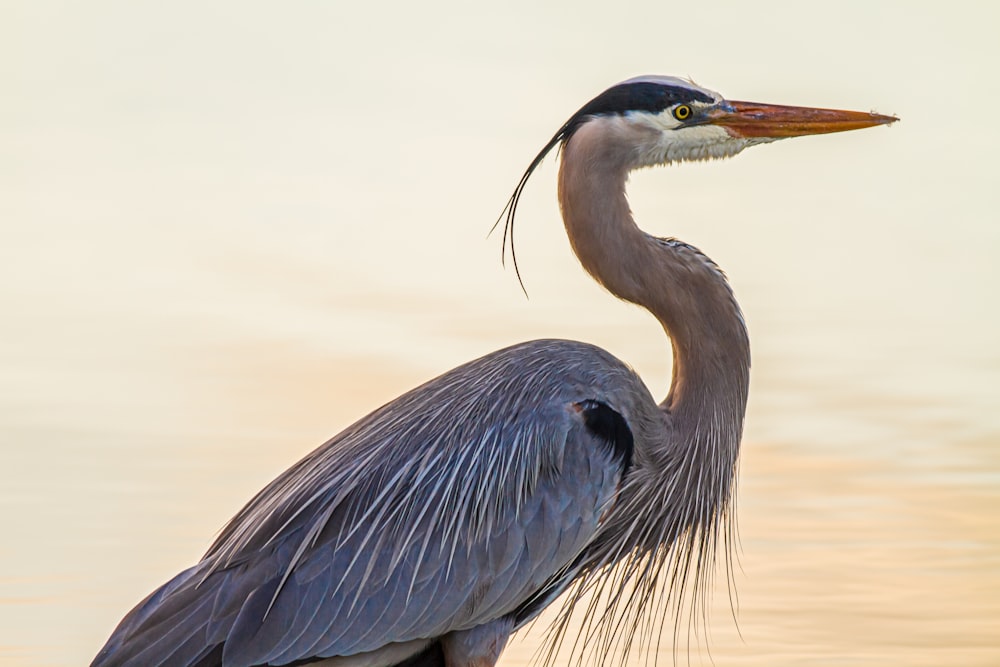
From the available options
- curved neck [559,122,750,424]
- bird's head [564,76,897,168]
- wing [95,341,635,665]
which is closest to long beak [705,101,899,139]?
bird's head [564,76,897,168]

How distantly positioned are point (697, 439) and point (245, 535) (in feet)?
5.09

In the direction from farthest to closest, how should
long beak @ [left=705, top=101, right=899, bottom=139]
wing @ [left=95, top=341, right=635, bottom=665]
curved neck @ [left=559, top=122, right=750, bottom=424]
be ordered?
1. long beak @ [left=705, top=101, right=899, bottom=139]
2. curved neck @ [left=559, top=122, right=750, bottom=424]
3. wing @ [left=95, top=341, right=635, bottom=665]

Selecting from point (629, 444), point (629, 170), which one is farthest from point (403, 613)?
point (629, 170)

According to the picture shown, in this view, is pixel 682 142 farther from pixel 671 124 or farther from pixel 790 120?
pixel 790 120

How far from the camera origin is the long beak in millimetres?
5332

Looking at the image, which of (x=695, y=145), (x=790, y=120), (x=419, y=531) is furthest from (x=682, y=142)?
(x=419, y=531)

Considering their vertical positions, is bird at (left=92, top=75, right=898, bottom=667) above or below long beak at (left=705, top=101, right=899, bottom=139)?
below

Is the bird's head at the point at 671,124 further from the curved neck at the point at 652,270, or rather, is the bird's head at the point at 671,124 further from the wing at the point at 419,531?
the wing at the point at 419,531

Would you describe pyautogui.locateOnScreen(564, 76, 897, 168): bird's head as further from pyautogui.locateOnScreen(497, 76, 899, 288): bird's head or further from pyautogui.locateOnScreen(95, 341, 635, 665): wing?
pyautogui.locateOnScreen(95, 341, 635, 665): wing

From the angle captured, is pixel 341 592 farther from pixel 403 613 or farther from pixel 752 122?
pixel 752 122

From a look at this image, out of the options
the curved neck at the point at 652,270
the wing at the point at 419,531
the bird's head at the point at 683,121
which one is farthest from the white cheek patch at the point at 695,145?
the wing at the point at 419,531

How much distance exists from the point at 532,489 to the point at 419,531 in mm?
380

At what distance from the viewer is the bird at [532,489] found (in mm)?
4652

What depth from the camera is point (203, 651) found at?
448 cm
